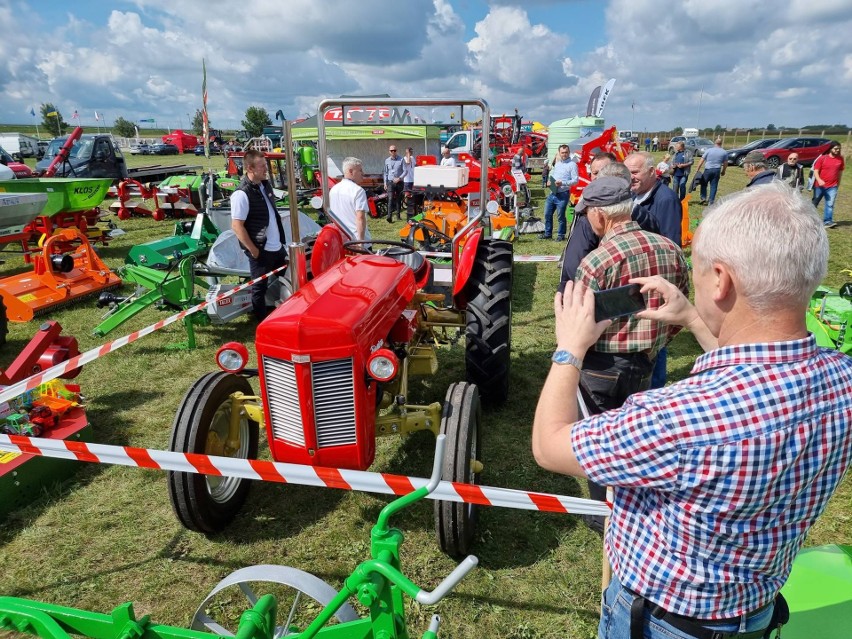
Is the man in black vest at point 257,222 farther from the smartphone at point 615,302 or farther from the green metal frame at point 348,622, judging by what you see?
the smartphone at point 615,302

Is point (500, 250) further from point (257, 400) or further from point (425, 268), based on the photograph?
point (257, 400)

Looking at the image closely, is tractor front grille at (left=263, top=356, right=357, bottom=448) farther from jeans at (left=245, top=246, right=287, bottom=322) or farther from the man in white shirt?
jeans at (left=245, top=246, right=287, bottom=322)

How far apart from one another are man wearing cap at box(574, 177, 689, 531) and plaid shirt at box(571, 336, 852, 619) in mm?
1444

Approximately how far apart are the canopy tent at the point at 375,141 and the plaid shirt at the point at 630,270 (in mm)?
14747

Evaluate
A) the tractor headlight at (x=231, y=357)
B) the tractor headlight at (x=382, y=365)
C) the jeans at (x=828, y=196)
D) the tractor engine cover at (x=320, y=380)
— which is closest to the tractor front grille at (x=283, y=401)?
the tractor engine cover at (x=320, y=380)

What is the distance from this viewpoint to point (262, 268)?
210 inches

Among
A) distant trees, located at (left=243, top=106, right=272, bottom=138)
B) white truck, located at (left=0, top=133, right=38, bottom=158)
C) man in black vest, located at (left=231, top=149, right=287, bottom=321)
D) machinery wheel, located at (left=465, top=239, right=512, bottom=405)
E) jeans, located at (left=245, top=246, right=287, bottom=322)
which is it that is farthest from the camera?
distant trees, located at (left=243, top=106, right=272, bottom=138)

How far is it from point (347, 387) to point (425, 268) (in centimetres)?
167

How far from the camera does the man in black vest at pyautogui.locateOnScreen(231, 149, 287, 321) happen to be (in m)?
4.96

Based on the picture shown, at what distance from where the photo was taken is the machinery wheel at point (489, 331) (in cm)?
393

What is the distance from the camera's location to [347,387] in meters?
2.59

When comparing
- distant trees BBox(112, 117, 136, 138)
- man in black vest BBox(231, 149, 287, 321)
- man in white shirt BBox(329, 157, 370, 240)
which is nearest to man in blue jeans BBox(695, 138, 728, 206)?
man in white shirt BBox(329, 157, 370, 240)

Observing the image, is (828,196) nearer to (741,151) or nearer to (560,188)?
(560,188)

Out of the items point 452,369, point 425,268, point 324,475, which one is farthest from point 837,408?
point 452,369
